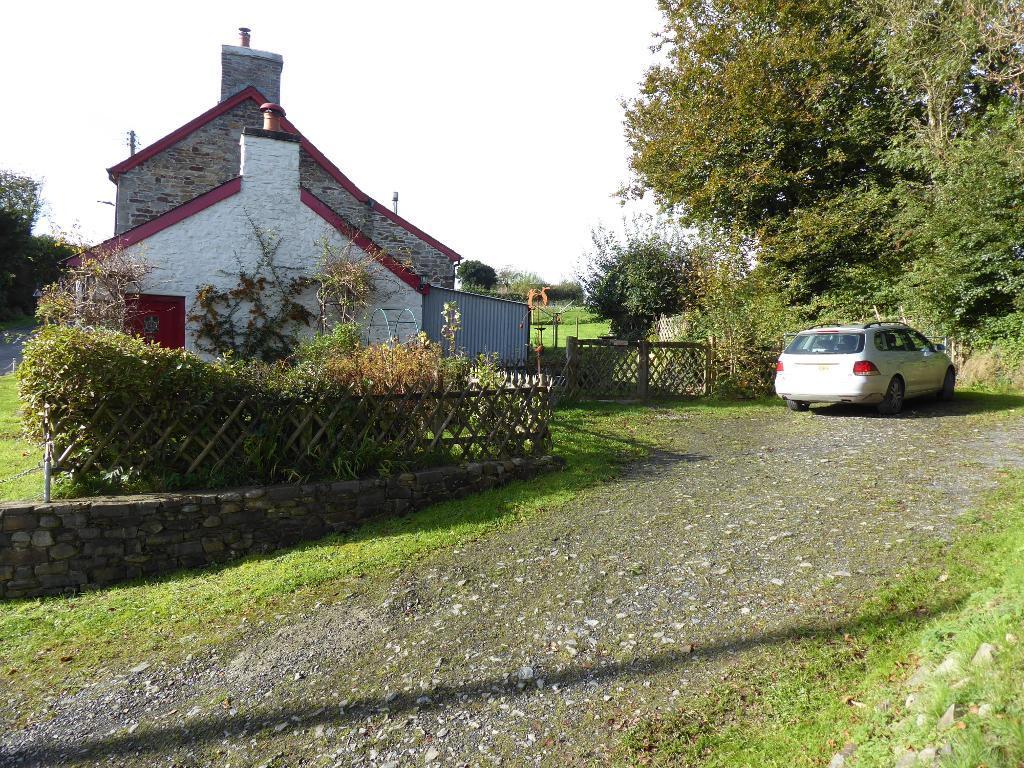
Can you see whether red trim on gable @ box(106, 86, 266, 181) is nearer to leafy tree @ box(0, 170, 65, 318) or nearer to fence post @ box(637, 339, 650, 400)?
fence post @ box(637, 339, 650, 400)

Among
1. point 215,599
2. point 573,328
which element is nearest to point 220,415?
point 215,599

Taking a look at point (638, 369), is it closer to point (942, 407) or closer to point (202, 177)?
point (942, 407)

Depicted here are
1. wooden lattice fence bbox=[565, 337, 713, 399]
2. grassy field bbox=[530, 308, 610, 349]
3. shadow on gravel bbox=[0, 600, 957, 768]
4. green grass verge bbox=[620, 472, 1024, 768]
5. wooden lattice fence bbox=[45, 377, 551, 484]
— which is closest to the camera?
green grass verge bbox=[620, 472, 1024, 768]

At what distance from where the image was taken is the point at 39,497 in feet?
19.6

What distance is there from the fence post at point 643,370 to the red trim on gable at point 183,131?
12522 millimetres

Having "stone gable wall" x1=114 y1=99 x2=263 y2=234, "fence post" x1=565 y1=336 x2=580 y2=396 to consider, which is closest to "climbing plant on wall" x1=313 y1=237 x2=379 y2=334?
"fence post" x1=565 y1=336 x2=580 y2=396

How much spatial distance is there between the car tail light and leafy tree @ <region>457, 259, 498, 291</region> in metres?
39.8

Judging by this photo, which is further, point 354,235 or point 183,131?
point 183,131

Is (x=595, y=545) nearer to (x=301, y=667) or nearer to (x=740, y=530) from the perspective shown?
(x=740, y=530)

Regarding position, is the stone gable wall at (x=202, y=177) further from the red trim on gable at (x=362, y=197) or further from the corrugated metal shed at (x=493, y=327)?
the corrugated metal shed at (x=493, y=327)

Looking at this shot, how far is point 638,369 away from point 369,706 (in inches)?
458

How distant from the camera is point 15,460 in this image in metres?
7.83

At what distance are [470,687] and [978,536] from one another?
4.08 m

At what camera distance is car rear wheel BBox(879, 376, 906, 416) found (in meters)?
11.2
